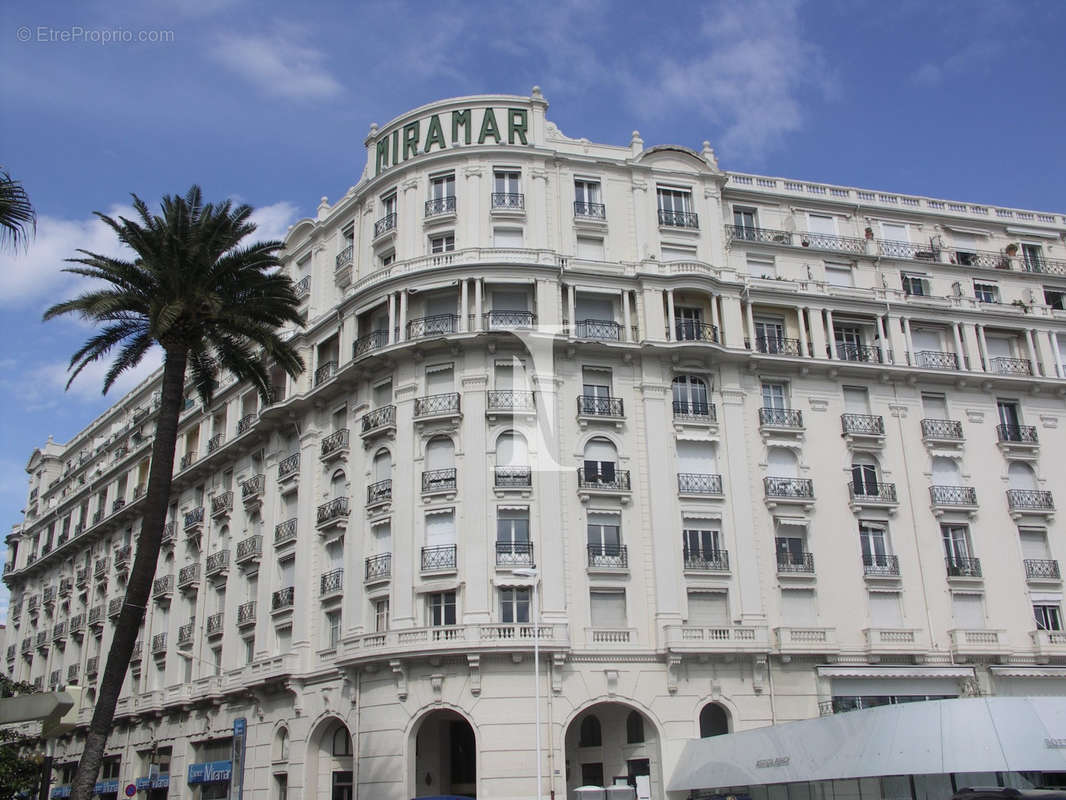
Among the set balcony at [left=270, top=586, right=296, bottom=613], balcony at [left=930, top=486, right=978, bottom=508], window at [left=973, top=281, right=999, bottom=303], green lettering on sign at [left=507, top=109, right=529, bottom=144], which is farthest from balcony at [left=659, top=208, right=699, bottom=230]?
balcony at [left=270, top=586, right=296, bottom=613]

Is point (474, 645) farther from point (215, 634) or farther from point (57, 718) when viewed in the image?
point (215, 634)

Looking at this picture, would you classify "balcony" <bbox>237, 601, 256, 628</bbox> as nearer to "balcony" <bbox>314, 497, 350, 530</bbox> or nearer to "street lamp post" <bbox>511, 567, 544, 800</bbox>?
"balcony" <bbox>314, 497, 350, 530</bbox>

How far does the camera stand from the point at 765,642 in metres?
36.6

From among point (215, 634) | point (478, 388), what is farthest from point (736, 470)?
point (215, 634)

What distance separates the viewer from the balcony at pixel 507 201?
4150cm

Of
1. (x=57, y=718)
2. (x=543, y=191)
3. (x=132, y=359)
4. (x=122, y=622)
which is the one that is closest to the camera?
(x=57, y=718)

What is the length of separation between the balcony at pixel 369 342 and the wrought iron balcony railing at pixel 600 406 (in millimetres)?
8130

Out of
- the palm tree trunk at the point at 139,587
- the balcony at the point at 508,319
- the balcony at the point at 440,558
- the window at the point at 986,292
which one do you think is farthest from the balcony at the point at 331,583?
the window at the point at 986,292

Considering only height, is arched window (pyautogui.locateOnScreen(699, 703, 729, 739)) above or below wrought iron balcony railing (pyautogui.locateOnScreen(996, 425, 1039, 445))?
below

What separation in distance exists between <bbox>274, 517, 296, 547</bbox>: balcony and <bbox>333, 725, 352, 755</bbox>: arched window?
26.2ft

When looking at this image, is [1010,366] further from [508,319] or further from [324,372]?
[324,372]

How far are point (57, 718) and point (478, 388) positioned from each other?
19.9m

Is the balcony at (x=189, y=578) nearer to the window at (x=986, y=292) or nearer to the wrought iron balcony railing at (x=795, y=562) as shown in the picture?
the wrought iron balcony railing at (x=795, y=562)

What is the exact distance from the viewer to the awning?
78.1 feet
